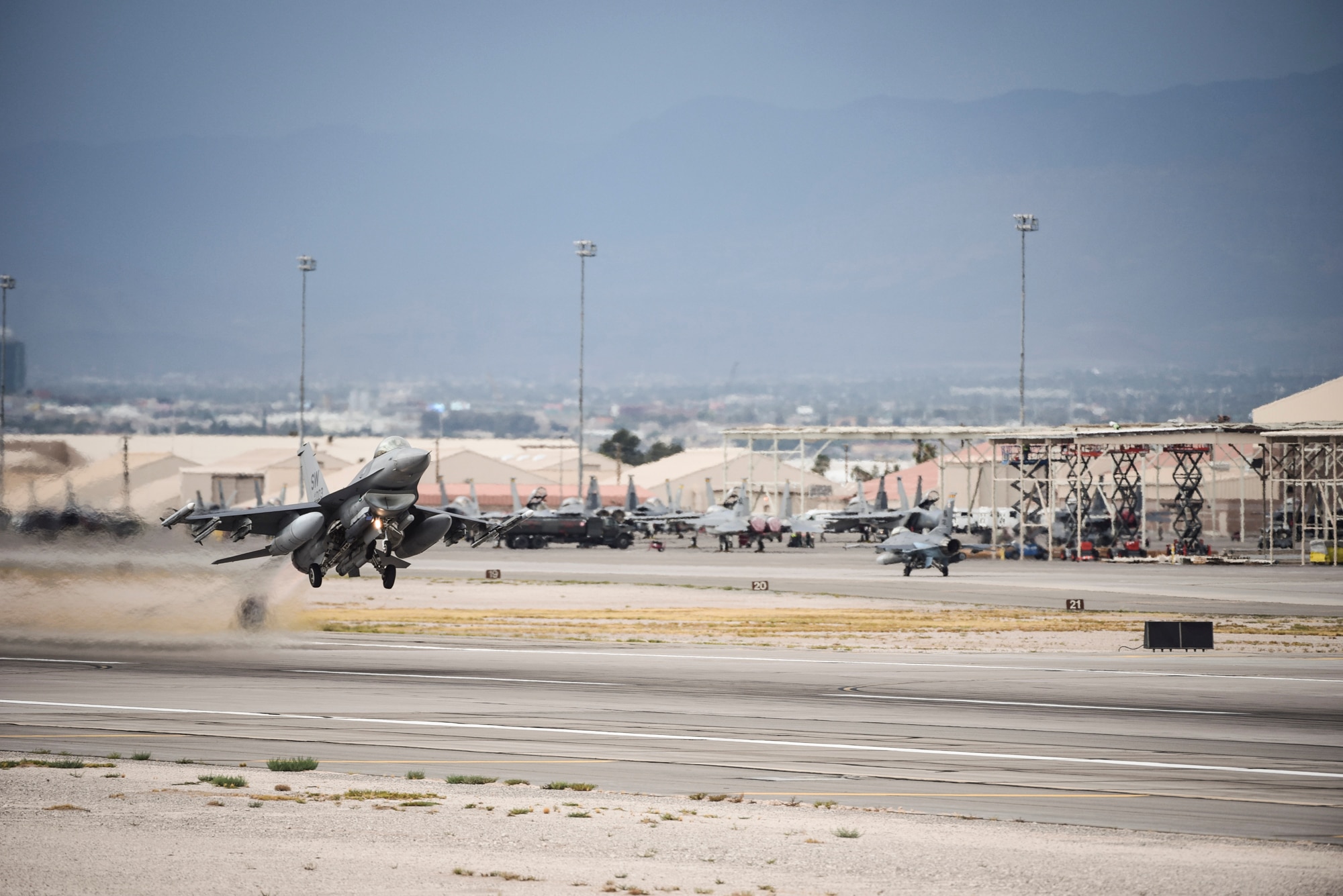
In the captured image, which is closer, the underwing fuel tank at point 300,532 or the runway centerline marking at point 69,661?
the runway centerline marking at point 69,661

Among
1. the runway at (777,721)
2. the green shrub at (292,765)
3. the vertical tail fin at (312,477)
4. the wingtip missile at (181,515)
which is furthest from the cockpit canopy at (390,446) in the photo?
the green shrub at (292,765)

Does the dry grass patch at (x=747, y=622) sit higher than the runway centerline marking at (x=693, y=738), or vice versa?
A: the runway centerline marking at (x=693, y=738)

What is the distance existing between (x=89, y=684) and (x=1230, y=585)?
52397mm

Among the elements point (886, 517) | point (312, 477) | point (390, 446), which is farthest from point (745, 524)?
point (390, 446)

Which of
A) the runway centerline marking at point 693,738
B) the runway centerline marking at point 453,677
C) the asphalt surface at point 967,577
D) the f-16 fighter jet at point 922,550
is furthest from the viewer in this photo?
the f-16 fighter jet at point 922,550

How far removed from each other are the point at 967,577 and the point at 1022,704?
4293cm

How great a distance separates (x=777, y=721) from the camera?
76.4 ft

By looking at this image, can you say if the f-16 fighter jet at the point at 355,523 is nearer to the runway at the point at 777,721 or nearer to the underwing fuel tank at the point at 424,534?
the underwing fuel tank at the point at 424,534

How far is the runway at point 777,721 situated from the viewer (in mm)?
17547

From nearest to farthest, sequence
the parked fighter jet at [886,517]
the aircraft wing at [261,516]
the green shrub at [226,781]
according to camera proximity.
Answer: the green shrub at [226,781], the aircraft wing at [261,516], the parked fighter jet at [886,517]

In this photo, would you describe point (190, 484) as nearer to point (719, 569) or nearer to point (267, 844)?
point (719, 569)

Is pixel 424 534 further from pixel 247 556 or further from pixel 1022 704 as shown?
pixel 1022 704

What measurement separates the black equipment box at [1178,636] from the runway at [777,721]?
0.96 metres

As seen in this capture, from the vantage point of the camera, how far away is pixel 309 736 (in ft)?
70.3
